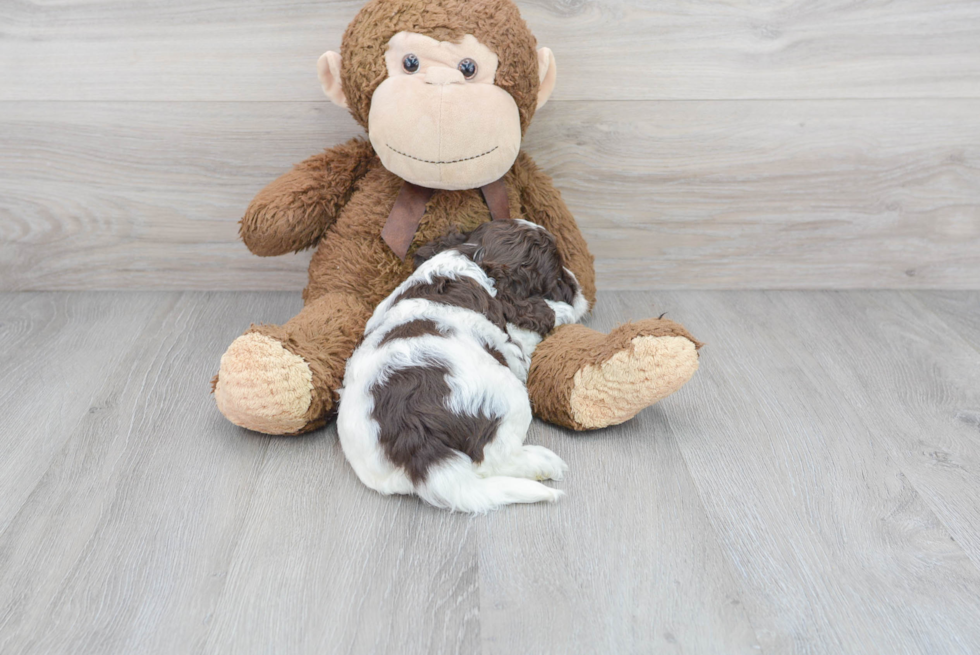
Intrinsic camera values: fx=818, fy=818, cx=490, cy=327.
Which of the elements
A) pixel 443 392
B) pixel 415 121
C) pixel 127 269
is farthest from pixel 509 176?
pixel 127 269

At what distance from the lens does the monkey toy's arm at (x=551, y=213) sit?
5.38 ft

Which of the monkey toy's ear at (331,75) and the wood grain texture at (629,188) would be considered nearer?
the monkey toy's ear at (331,75)

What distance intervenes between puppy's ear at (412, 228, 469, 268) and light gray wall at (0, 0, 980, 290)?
44 cm

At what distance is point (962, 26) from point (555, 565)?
1.48 metres

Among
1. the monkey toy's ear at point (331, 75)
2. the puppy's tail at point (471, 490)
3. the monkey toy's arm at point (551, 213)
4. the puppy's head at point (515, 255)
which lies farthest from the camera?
the monkey toy's arm at point (551, 213)

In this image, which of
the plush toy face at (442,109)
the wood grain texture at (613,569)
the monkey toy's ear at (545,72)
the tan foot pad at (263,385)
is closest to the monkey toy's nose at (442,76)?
the plush toy face at (442,109)

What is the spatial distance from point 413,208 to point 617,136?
522mm

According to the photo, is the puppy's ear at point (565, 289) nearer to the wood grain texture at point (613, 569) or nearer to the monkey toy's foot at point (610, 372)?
the monkey toy's foot at point (610, 372)

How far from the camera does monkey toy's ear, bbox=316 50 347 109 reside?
1.49 meters

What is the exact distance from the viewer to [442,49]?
1382mm

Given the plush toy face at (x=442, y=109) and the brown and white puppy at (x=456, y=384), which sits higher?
the plush toy face at (x=442, y=109)

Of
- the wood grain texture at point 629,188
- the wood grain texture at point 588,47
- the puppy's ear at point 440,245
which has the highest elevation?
the wood grain texture at point 588,47

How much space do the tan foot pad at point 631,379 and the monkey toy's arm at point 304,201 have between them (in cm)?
62

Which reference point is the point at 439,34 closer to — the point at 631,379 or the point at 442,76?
the point at 442,76
